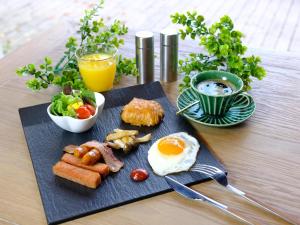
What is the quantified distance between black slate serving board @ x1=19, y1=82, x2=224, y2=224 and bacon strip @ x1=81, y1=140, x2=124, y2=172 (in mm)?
22

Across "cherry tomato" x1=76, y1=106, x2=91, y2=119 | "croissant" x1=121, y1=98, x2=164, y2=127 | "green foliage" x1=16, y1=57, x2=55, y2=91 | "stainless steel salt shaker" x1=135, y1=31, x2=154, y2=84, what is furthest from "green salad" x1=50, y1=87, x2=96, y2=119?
"stainless steel salt shaker" x1=135, y1=31, x2=154, y2=84

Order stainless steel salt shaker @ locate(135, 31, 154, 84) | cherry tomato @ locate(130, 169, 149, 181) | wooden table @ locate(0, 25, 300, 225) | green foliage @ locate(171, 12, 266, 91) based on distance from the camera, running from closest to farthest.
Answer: wooden table @ locate(0, 25, 300, 225), cherry tomato @ locate(130, 169, 149, 181), green foliage @ locate(171, 12, 266, 91), stainless steel salt shaker @ locate(135, 31, 154, 84)

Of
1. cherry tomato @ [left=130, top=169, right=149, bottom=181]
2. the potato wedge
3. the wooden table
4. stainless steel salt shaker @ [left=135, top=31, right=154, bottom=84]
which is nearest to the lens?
the wooden table

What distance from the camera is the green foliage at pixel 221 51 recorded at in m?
1.56

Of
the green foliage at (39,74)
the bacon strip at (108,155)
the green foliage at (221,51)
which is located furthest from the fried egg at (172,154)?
the green foliage at (39,74)

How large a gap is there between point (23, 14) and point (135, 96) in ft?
10.9

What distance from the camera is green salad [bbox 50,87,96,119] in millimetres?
1392

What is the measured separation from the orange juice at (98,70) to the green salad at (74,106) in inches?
7.9

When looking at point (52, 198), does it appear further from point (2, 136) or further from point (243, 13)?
point (243, 13)

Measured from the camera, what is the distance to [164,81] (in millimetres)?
1759

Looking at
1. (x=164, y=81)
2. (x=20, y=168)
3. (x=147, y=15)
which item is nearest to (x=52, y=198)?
(x=20, y=168)

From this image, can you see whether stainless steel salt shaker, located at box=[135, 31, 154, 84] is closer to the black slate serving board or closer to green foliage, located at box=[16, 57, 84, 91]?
the black slate serving board

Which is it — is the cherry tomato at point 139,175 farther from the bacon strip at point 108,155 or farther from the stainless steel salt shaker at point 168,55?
the stainless steel salt shaker at point 168,55

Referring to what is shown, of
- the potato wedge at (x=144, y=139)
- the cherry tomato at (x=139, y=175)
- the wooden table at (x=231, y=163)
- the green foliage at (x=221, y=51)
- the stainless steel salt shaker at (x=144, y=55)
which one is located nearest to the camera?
the wooden table at (x=231, y=163)
